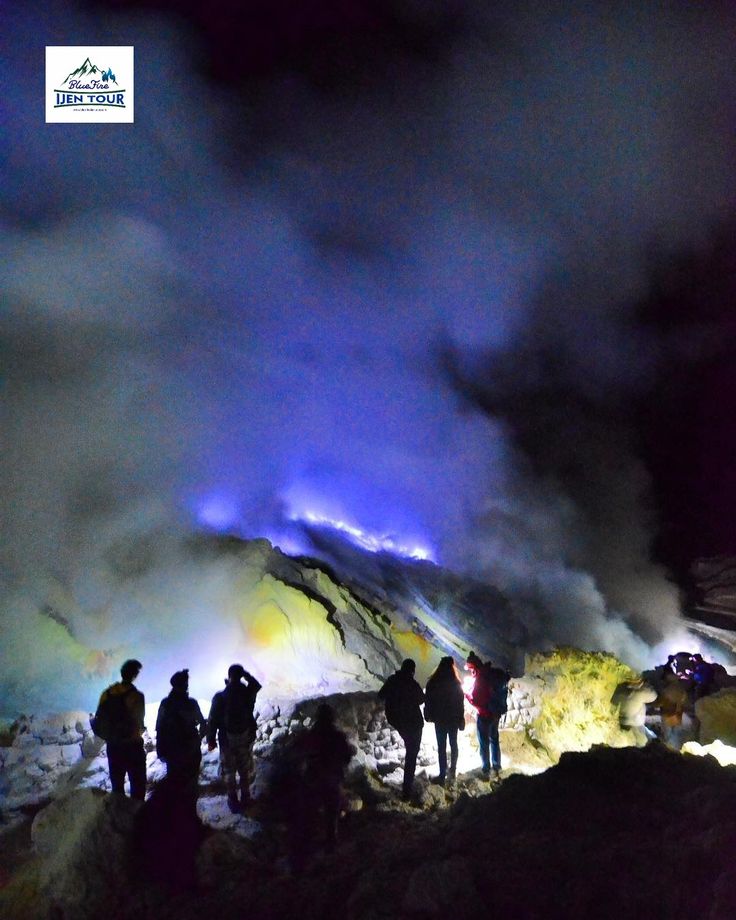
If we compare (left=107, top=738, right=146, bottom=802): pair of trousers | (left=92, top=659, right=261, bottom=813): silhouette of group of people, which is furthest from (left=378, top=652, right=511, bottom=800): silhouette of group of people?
(left=107, top=738, right=146, bottom=802): pair of trousers

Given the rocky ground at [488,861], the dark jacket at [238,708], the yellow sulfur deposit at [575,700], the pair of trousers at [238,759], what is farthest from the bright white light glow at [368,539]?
the rocky ground at [488,861]

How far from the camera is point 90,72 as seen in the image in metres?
13.6

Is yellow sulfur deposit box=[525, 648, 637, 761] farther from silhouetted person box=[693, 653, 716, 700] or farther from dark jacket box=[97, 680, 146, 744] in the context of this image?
dark jacket box=[97, 680, 146, 744]

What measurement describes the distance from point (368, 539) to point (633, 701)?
37.2 feet

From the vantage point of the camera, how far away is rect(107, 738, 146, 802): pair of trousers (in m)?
6.23

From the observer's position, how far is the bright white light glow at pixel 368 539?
58.5 feet

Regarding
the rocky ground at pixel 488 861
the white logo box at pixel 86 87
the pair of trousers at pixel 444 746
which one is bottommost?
the rocky ground at pixel 488 861

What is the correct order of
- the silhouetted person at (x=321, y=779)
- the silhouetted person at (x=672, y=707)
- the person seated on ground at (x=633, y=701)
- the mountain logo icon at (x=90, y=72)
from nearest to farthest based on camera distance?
the silhouetted person at (x=321, y=779) → the person seated on ground at (x=633, y=701) → the silhouetted person at (x=672, y=707) → the mountain logo icon at (x=90, y=72)

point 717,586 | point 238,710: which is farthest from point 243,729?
point 717,586

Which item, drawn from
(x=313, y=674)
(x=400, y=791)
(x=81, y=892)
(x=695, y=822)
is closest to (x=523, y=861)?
(x=695, y=822)

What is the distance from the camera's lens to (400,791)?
744cm

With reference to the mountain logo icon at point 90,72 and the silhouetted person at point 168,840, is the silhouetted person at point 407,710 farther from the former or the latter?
the mountain logo icon at point 90,72

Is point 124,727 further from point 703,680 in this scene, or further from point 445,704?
point 703,680

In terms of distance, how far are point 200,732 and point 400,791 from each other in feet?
8.37
